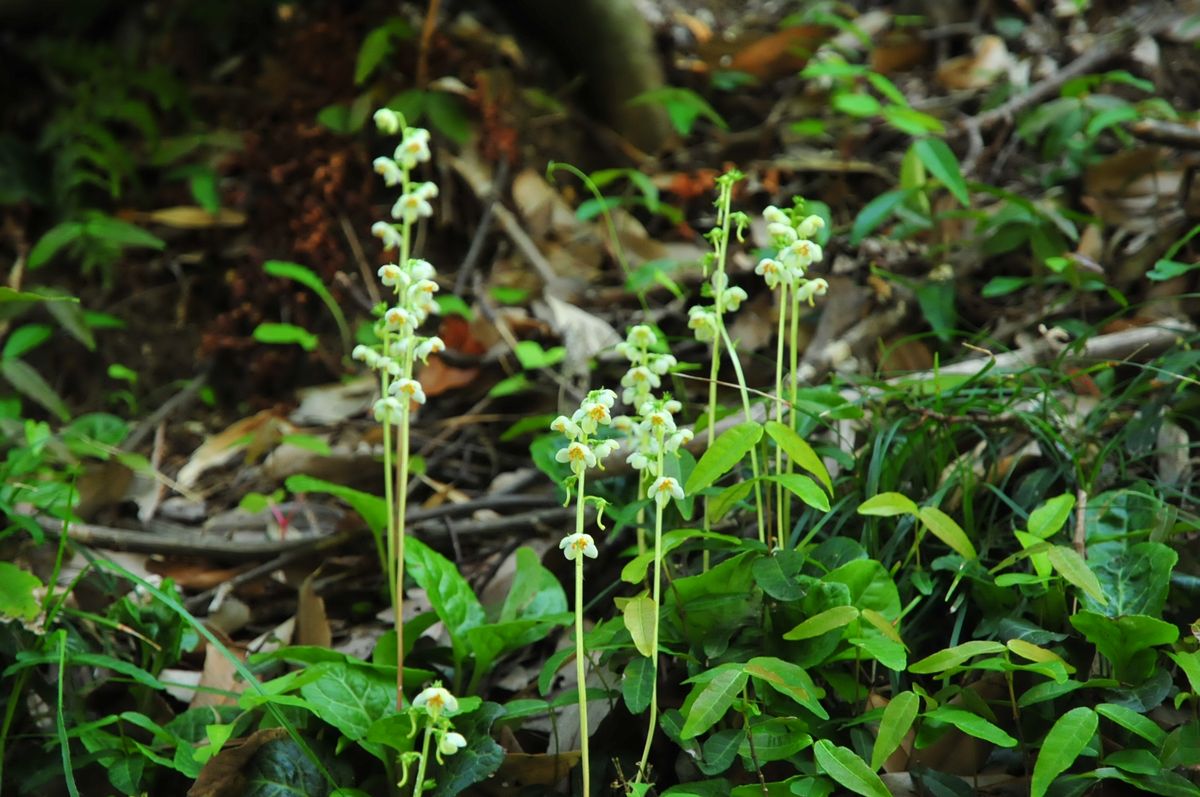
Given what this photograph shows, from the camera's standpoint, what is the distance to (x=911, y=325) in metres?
3.05

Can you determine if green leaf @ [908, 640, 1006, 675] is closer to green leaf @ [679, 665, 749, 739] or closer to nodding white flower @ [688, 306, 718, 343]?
green leaf @ [679, 665, 749, 739]

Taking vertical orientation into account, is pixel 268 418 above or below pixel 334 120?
below

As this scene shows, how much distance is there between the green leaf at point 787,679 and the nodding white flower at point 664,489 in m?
0.29

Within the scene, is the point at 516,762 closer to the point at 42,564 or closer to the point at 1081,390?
the point at 42,564

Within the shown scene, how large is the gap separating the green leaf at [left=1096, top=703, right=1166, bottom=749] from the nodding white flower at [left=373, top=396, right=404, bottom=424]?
50.3 inches

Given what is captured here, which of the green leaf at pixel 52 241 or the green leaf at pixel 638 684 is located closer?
the green leaf at pixel 638 684

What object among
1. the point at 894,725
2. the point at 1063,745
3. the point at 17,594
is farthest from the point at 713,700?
the point at 17,594

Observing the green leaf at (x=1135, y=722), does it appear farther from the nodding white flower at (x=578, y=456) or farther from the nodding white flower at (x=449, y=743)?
the nodding white flower at (x=449, y=743)

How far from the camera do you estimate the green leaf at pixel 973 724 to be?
1.60 m

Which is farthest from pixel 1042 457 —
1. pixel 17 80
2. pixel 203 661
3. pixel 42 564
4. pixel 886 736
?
pixel 17 80

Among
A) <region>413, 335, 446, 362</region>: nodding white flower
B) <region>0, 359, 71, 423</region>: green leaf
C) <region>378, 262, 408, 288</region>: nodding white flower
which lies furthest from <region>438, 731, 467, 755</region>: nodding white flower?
<region>0, 359, 71, 423</region>: green leaf

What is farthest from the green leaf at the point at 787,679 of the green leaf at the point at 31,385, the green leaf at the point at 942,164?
the green leaf at the point at 31,385

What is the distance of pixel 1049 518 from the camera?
1.90 metres

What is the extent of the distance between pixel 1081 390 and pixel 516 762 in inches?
64.0
